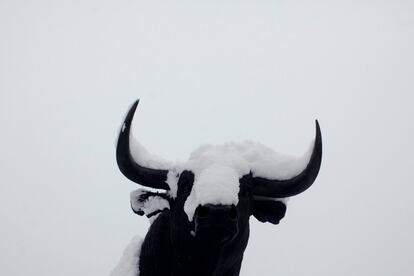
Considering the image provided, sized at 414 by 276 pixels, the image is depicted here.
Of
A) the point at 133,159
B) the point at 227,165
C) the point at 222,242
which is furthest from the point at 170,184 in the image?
the point at 222,242

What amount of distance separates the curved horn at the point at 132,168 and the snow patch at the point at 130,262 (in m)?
0.91

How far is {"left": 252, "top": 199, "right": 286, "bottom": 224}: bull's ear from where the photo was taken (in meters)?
4.69

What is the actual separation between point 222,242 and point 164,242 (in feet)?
3.57

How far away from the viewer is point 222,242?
388 cm

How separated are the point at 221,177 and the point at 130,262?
180 cm

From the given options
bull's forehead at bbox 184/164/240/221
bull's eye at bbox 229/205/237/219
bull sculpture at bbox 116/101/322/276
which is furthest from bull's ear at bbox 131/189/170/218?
bull's eye at bbox 229/205/237/219

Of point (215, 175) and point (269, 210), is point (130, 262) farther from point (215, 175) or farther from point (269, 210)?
point (215, 175)

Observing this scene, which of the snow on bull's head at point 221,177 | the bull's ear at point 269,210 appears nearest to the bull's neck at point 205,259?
the snow on bull's head at point 221,177

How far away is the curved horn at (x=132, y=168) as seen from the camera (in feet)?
14.3

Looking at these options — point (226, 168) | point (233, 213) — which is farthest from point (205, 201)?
point (226, 168)

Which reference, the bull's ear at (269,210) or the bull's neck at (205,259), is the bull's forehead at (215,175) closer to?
the bull's neck at (205,259)

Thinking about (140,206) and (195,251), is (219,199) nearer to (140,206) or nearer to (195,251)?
(195,251)

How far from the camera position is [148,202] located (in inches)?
192

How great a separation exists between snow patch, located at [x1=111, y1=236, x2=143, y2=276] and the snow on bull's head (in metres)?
0.56
